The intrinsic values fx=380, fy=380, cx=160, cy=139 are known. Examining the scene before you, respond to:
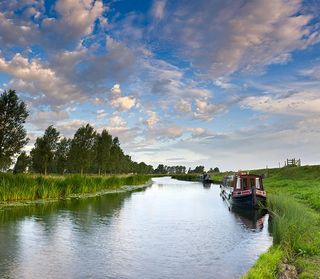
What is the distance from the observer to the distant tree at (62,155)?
87.2 m

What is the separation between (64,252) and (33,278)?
3558 mm

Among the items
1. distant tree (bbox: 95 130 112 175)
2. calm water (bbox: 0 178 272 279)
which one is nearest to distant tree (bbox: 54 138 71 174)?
distant tree (bbox: 95 130 112 175)

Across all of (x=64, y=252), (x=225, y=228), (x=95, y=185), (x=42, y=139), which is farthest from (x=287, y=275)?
(x=42, y=139)

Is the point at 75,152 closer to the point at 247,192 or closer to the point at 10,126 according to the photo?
the point at 10,126

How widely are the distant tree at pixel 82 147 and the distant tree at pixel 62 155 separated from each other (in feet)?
29.1

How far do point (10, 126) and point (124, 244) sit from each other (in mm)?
31877

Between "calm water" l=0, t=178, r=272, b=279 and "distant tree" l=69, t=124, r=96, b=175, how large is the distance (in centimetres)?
4635

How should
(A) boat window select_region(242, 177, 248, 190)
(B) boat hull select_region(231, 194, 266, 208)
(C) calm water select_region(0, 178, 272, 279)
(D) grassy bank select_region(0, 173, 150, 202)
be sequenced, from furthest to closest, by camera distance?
(A) boat window select_region(242, 177, 248, 190) < (B) boat hull select_region(231, 194, 266, 208) < (D) grassy bank select_region(0, 173, 150, 202) < (C) calm water select_region(0, 178, 272, 279)

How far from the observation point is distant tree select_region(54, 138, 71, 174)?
87250 millimetres

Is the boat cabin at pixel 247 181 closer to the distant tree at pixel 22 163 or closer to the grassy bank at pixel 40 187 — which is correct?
the grassy bank at pixel 40 187

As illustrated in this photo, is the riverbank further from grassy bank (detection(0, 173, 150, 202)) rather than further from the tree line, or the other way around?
the tree line

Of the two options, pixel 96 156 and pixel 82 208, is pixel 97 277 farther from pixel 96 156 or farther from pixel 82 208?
pixel 96 156

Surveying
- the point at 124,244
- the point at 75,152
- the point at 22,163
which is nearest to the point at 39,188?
the point at 124,244

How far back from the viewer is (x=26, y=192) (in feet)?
104
